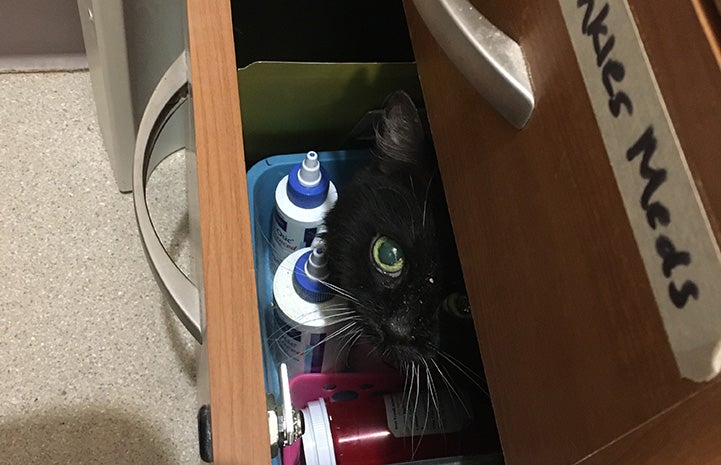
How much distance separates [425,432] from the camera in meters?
0.72

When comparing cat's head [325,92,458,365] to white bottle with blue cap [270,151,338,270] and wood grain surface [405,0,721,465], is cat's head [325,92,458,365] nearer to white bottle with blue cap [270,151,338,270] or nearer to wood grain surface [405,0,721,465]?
white bottle with blue cap [270,151,338,270]

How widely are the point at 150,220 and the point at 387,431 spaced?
1.08ft

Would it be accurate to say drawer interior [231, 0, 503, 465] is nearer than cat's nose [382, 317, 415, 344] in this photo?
No

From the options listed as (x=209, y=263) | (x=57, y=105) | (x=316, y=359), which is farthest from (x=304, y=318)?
(x=57, y=105)

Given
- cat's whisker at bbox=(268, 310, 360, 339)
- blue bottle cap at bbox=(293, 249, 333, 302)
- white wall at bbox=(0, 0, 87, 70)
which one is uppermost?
white wall at bbox=(0, 0, 87, 70)

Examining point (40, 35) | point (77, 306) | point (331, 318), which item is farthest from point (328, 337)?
point (40, 35)

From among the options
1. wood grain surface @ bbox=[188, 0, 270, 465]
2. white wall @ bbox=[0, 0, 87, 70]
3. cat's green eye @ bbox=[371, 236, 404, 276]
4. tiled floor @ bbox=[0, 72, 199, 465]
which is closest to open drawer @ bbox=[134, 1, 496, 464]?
wood grain surface @ bbox=[188, 0, 270, 465]

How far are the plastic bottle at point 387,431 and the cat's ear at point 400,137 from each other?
0.25 metres

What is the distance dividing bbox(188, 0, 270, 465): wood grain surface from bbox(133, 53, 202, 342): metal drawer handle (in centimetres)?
13

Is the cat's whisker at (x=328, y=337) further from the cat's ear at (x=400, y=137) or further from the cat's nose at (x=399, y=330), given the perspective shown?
the cat's ear at (x=400, y=137)

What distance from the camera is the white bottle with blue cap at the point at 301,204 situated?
2.45 ft

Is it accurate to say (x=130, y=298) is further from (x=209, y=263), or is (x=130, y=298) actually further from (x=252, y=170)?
(x=209, y=263)

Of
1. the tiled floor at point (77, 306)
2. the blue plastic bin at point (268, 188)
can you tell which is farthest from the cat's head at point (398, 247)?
the tiled floor at point (77, 306)

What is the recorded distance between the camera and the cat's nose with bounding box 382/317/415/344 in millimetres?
641
